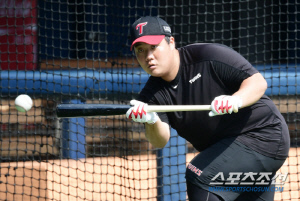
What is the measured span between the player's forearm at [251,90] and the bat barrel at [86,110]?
2.23 ft

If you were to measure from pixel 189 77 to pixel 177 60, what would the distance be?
13cm

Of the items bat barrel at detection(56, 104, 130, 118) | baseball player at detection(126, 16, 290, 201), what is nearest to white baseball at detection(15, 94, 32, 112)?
bat barrel at detection(56, 104, 130, 118)

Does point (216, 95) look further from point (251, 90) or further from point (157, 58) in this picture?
point (157, 58)

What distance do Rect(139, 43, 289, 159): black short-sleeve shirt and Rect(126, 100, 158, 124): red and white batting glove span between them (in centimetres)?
15

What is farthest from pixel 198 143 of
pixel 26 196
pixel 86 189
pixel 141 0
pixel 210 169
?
pixel 141 0

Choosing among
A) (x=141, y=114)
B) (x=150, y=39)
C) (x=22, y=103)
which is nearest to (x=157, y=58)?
(x=150, y=39)

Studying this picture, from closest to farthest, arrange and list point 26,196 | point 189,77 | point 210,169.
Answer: point 210,169, point 189,77, point 26,196

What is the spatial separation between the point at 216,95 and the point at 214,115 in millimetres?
195

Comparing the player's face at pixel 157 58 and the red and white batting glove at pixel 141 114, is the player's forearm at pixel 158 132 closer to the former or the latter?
the red and white batting glove at pixel 141 114

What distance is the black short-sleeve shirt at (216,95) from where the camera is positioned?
2562 mm

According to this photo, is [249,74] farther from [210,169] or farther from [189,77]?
[210,169]

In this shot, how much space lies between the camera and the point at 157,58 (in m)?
2.61

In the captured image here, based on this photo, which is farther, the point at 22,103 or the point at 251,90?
the point at 22,103

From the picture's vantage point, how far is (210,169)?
97.8 inches
